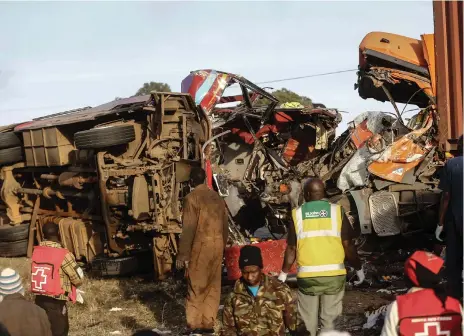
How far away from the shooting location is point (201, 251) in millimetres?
6586

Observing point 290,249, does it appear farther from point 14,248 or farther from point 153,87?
point 153,87

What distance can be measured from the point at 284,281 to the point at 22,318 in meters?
2.03

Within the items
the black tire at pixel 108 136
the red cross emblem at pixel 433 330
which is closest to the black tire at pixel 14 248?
the black tire at pixel 108 136

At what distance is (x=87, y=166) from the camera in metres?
10.3

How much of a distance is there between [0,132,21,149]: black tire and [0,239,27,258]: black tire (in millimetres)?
1638

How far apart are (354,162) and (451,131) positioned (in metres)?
1.70

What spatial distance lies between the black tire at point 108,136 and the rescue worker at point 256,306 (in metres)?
5.23

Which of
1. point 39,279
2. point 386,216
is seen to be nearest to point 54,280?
point 39,279

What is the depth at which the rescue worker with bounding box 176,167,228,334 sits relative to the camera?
21.6 feet

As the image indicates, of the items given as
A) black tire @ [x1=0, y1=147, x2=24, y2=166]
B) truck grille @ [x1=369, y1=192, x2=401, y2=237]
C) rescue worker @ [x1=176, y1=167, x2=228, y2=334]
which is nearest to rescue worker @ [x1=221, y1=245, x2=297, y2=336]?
rescue worker @ [x1=176, y1=167, x2=228, y2=334]

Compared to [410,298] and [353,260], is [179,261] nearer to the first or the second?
[353,260]

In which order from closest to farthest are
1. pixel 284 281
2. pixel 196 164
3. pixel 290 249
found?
1. pixel 290 249
2. pixel 284 281
3. pixel 196 164

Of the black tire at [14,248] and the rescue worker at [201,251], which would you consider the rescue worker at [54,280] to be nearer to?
the rescue worker at [201,251]

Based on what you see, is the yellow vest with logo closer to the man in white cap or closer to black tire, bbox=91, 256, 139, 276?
the man in white cap
